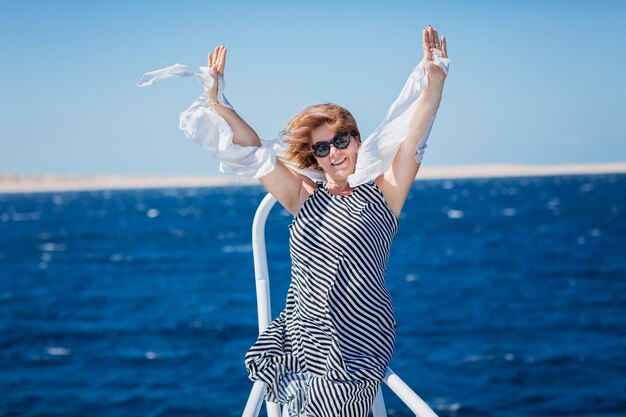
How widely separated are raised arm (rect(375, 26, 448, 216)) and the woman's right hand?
0.52 m

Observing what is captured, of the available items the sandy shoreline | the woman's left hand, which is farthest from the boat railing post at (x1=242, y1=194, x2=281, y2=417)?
the sandy shoreline

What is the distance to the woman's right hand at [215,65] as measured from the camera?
225 cm

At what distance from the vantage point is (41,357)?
61.5 feet

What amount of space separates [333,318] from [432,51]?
76 cm

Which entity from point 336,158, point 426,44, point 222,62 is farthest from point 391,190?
point 222,62

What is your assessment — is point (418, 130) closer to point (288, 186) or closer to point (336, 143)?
point (336, 143)

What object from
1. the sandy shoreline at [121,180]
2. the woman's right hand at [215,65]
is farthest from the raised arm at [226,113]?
the sandy shoreline at [121,180]

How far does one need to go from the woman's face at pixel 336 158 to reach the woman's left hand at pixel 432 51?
35 centimetres

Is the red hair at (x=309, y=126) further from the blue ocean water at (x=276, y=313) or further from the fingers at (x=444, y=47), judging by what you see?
the blue ocean water at (x=276, y=313)

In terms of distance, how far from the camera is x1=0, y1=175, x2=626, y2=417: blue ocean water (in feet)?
48.8

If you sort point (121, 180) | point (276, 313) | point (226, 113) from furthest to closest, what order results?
1. point (121, 180)
2. point (276, 313)
3. point (226, 113)

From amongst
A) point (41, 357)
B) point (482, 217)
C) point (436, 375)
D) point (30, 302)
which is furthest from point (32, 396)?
point (482, 217)

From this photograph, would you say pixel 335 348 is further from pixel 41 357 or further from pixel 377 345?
pixel 41 357

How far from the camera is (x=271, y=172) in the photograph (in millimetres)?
2355
